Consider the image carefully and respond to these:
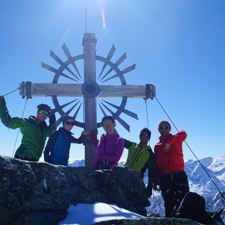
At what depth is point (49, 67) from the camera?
6.07 metres

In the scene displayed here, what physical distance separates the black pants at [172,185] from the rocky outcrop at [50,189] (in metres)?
0.84

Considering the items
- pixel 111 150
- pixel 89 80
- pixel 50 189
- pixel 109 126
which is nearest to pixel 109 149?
pixel 111 150

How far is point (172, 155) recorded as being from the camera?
177 inches

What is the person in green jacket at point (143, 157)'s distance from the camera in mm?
4703

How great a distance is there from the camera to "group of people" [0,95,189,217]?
4391 mm

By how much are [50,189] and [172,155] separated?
265 centimetres

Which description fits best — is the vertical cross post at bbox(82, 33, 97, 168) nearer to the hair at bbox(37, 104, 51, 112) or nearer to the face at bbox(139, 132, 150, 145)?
the hair at bbox(37, 104, 51, 112)

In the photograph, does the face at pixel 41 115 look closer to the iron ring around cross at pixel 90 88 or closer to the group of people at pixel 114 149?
the group of people at pixel 114 149

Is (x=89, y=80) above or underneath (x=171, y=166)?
above

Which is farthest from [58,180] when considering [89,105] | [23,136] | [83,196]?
[89,105]

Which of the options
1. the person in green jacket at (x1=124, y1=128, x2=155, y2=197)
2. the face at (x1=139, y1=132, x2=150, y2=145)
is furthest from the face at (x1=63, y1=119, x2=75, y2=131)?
the face at (x1=139, y1=132, x2=150, y2=145)

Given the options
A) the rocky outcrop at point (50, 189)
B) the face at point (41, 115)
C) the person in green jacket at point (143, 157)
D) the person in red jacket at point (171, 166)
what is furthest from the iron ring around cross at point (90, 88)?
the rocky outcrop at point (50, 189)

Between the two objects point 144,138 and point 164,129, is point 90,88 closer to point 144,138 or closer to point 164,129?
point 144,138

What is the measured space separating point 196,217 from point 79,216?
4.78 ft
